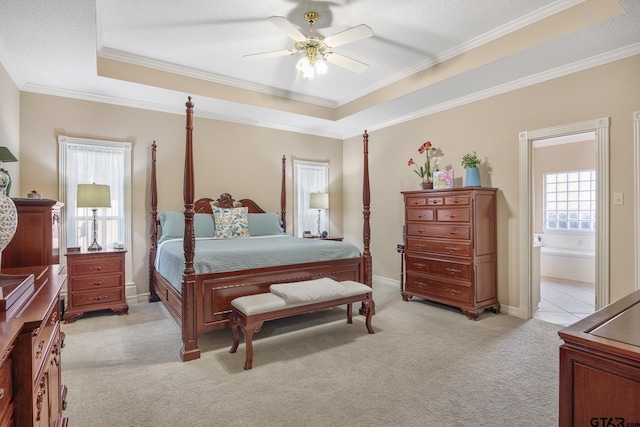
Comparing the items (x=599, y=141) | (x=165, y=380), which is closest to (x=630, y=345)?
(x=165, y=380)

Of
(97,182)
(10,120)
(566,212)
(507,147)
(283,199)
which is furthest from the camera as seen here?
(566,212)

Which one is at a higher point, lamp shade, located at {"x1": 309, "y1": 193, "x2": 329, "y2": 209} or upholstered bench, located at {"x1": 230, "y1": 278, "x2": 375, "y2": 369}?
lamp shade, located at {"x1": 309, "y1": 193, "x2": 329, "y2": 209}

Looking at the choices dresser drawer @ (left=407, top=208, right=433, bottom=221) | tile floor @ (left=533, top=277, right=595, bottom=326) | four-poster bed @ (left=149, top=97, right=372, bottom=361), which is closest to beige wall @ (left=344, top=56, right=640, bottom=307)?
tile floor @ (left=533, top=277, right=595, bottom=326)

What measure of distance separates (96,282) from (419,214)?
4092 mm

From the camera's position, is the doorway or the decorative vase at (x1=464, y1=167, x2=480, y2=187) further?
the doorway

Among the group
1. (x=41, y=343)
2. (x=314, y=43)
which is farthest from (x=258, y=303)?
(x=314, y=43)

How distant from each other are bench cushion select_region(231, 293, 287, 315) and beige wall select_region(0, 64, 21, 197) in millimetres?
2820

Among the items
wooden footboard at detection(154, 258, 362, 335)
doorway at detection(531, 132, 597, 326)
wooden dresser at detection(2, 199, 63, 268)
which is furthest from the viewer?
doorway at detection(531, 132, 597, 326)

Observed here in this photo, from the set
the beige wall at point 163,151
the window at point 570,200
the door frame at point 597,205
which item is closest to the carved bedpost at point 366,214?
the door frame at point 597,205

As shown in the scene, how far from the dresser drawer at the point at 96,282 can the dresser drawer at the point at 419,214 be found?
381 centimetres

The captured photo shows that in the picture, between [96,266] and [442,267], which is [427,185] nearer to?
[442,267]

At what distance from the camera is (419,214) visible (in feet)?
14.6

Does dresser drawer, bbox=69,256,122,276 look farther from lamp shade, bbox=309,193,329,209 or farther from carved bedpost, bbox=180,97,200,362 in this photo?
lamp shade, bbox=309,193,329,209

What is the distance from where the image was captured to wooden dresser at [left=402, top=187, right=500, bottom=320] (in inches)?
151
